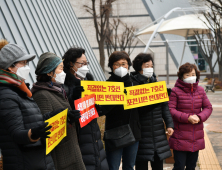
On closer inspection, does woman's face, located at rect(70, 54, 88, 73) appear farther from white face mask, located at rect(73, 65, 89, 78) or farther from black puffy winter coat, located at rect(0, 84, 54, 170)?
black puffy winter coat, located at rect(0, 84, 54, 170)

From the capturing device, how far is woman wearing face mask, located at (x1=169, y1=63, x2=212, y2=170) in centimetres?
409

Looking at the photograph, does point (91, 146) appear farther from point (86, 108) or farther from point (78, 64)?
point (78, 64)

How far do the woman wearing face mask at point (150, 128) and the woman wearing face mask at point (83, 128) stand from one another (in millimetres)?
850

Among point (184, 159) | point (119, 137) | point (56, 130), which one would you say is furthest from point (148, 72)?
point (56, 130)

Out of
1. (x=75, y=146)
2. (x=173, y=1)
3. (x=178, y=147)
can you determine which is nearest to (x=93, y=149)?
(x=75, y=146)

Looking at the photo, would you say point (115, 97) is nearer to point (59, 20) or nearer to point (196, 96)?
point (196, 96)

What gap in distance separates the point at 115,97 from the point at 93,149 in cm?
76

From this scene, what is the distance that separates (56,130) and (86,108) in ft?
1.81

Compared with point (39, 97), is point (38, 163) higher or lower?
lower

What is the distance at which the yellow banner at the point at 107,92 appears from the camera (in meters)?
3.44

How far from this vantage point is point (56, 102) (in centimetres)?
275

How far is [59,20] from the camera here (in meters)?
10.9

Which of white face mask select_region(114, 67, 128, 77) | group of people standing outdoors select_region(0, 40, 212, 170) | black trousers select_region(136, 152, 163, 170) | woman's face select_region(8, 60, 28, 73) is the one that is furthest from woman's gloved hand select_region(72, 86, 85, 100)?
black trousers select_region(136, 152, 163, 170)

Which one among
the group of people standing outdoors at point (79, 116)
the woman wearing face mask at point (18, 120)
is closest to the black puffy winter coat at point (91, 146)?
the group of people standing outdoors at point (79, 116)
